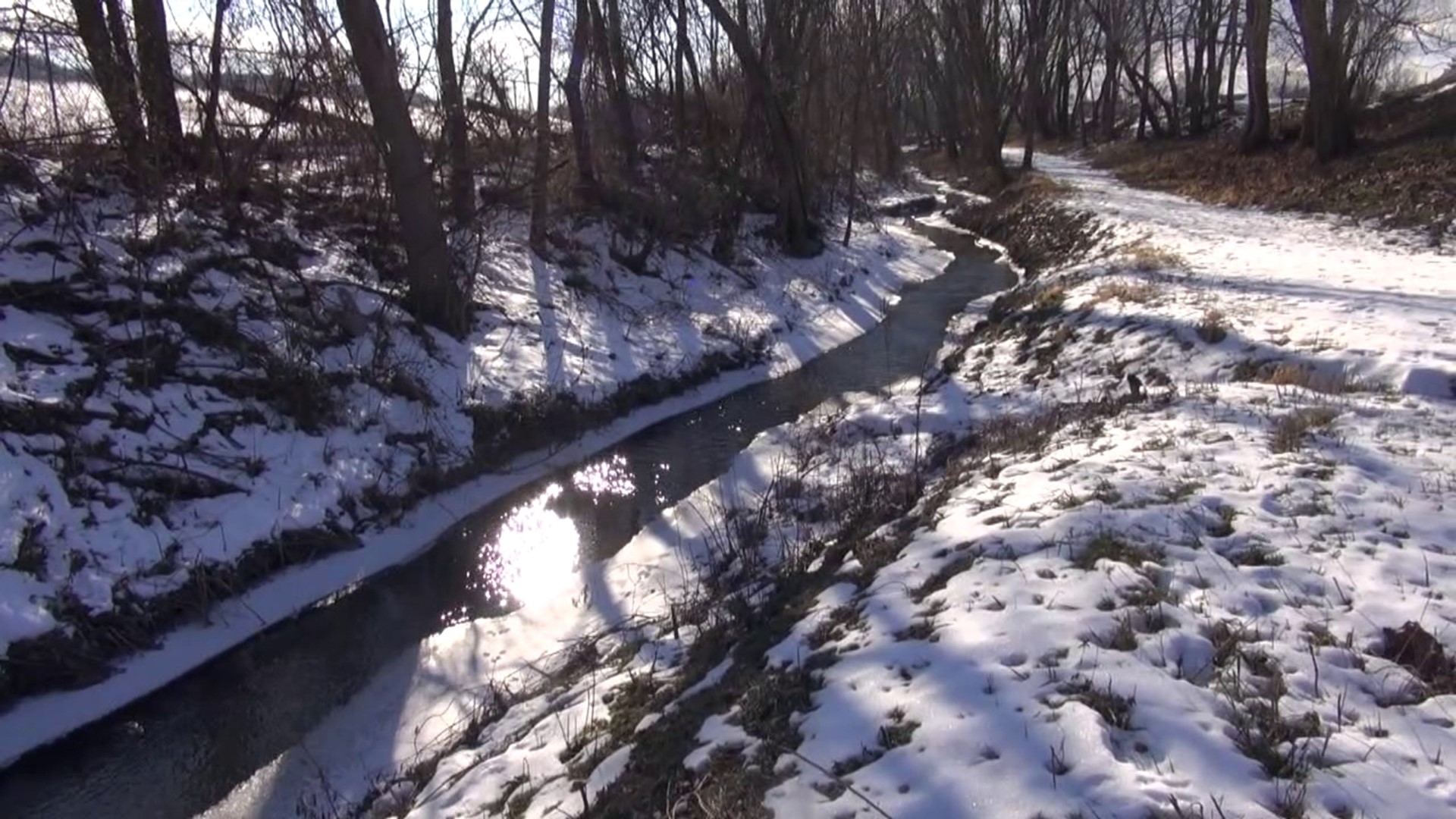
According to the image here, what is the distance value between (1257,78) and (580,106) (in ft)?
61.3

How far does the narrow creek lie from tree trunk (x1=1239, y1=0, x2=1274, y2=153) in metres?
18.5

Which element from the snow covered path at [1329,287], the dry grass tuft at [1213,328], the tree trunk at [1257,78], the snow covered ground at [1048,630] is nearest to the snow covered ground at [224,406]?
the snow covered ground at [1048,630]

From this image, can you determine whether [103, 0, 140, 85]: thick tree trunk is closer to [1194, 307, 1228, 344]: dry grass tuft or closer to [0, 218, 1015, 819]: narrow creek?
[0, 218, 1015, 819]: narrow creek

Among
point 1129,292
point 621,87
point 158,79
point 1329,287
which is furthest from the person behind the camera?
point 621,87

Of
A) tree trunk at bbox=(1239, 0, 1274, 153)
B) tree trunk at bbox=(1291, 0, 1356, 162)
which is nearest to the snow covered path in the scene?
tree trunk at bbox=(1291, 0, 1356, 162)

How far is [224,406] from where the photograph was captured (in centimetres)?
951

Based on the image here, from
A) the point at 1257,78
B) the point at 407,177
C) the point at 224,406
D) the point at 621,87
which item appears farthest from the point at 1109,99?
the point at 224,406

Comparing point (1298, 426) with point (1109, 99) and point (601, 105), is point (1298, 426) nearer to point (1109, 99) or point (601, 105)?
point (601, 105)

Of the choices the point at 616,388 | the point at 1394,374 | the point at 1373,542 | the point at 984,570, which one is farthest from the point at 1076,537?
the point at 616,388

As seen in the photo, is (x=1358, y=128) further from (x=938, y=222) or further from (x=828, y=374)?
(x=828, y=374)

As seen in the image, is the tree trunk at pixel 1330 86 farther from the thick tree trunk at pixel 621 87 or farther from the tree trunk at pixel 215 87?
the tree trunk at pixel 215 87

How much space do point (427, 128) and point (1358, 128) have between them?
2110 cm

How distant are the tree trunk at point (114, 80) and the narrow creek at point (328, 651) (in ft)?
18.0

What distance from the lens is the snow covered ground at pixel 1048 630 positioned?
376cm
